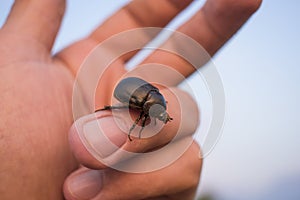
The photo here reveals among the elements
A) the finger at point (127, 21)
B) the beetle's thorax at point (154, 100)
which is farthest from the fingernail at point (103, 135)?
the finger at point (127, 21)

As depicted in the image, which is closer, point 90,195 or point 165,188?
point 90,195

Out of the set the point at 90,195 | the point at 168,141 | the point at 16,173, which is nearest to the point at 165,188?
the point at 168,141

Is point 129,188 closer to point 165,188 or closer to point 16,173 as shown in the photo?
point 165,188

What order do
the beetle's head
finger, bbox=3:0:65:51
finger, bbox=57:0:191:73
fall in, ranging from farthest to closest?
finger, bbox=57:0:191:73, finger, bbox=3:0:65:51, the beetle's head

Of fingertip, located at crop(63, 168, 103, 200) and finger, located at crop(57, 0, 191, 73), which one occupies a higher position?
finger, located at crop(57, 0, 191, 73)

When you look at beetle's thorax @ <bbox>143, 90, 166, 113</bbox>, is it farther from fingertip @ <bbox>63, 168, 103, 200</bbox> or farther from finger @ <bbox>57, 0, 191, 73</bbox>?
finger @ <bbox>57, 0, 191, 73</bbox>

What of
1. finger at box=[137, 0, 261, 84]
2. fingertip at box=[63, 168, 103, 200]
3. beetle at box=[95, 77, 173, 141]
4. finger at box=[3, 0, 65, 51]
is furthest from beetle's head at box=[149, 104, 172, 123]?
finger at box=[3, 0, 65, 51]
